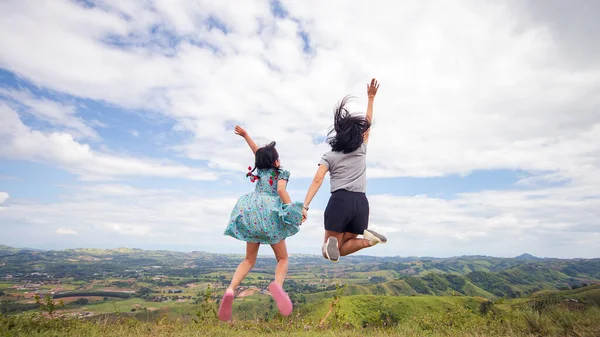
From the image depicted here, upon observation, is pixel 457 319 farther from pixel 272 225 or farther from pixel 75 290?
pixel 75 290

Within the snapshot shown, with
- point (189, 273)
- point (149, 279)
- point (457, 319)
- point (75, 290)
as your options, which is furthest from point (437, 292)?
point (457, 319)

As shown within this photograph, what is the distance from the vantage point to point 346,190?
237 inches

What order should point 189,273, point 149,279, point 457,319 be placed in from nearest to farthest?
point 457,319 → point 149,279 → point 189,273

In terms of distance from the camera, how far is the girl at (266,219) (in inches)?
223

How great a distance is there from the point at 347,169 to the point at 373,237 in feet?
4.30

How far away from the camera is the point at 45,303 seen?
570cm

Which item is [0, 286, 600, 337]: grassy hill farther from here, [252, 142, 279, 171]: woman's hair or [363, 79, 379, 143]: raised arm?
[363, 79, 379, 143]: raised arm

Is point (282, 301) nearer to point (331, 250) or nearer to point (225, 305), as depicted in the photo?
point (225, 305)

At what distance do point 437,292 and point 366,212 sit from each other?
679 ft

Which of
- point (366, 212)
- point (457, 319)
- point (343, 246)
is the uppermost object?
point (366, 212)

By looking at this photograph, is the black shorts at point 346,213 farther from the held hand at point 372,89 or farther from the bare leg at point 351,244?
the held hand at point 372,89

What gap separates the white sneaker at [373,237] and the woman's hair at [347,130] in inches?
60.5

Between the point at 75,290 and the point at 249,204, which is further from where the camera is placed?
Answer: the point at 75,290

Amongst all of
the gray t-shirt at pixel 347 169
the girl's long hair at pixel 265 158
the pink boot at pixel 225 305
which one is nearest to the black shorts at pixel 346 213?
the gray t-shirt at pixel 347 169
